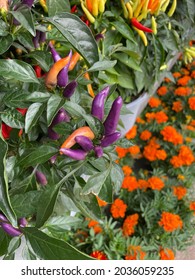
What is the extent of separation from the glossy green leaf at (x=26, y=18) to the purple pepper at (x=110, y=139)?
0.61 feet

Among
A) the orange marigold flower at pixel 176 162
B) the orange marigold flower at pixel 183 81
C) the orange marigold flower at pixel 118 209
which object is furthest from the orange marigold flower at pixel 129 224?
the orange marigold flower at pixel 183 81

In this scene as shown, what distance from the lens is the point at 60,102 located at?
A: 2.04 feet

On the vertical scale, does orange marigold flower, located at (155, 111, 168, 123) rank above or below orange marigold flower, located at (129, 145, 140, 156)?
above

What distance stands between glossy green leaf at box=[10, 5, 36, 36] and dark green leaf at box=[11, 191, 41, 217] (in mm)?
253

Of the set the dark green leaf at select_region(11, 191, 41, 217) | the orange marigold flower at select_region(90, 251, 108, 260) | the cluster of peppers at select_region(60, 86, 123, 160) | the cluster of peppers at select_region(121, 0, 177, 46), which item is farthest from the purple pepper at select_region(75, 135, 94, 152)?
the orange marigold flower at select_region(90, 251, 108, 260)

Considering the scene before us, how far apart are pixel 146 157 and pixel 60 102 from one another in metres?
1.09

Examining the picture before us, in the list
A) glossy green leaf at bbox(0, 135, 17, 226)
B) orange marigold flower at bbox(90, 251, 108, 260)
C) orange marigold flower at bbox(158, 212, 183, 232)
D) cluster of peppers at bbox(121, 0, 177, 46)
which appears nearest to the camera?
glossy green leaf at bbox(0, 135, 17, 226)

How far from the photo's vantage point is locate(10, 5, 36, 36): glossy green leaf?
58cm

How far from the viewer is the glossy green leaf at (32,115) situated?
2.02 feet

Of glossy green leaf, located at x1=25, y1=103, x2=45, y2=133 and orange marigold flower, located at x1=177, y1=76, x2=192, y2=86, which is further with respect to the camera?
orange marigold flower, located at x1=177, y1=76, x2=192, y2=86

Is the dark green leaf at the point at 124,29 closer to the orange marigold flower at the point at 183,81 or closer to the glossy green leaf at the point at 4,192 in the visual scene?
the glossy green leaf at the point at 4,192

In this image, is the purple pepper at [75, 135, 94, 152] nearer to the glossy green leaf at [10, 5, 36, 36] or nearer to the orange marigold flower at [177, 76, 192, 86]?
the glossy green leaf at [10, 5, 36, 36]

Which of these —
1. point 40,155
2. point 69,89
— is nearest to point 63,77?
point 69,89
